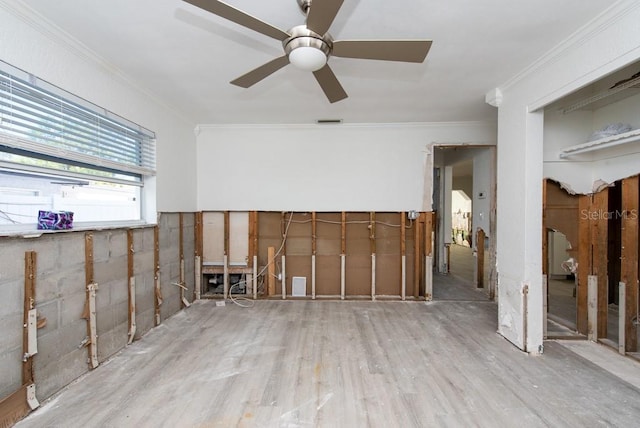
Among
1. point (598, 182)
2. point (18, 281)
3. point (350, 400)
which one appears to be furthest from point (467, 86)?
point (18, 281)

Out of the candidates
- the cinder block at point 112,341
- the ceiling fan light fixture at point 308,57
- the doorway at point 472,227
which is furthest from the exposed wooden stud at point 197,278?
the doorway at point 472,227

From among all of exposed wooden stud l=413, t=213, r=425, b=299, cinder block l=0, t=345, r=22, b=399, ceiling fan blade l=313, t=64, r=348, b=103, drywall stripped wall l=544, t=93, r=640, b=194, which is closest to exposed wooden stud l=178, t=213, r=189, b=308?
cinder block l=0, t=345, r=22, b=399

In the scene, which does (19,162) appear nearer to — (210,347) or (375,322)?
(210,347)

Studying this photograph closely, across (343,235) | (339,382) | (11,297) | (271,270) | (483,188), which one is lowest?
(339,382)

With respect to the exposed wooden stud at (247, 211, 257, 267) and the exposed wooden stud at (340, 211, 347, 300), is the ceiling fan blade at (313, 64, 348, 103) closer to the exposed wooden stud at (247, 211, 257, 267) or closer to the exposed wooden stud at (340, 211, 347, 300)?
the exposed wooden stud at (340, 211, 347, 300)

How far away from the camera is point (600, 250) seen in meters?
2.71

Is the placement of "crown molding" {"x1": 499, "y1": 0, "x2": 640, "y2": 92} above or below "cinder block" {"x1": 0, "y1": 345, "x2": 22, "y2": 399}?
above

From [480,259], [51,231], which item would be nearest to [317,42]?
[51,231]

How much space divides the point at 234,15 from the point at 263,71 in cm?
53

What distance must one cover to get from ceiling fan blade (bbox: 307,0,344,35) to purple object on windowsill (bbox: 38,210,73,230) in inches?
88.8

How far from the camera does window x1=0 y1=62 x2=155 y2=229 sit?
179 cm

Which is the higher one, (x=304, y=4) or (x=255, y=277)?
(x=304, y=4)

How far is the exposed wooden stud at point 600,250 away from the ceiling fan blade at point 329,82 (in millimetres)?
2779

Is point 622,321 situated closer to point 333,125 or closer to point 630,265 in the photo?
point 630,265
